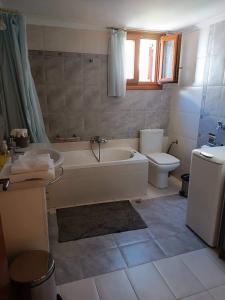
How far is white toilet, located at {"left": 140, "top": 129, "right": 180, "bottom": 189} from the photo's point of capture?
3170mm

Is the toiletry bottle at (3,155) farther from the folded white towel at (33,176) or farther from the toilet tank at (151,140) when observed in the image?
the toilet tank at (151,140)

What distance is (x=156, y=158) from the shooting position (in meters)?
3.30

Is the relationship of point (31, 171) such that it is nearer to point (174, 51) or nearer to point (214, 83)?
point (214, 83)

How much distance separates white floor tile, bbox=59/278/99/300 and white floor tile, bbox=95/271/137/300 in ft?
0.14

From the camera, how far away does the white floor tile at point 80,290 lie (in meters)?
1.59

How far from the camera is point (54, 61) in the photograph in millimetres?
3008

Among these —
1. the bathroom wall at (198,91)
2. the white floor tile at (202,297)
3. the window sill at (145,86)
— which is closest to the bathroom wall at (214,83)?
the bathroom wall at (198,91)

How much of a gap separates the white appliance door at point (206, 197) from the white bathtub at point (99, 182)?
2.85ft

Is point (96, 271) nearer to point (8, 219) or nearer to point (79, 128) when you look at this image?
point (8, 219)

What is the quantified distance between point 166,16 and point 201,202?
218 cm

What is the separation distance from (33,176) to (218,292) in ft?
5.17

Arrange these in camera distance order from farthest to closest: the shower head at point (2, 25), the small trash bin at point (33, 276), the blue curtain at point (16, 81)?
1. the blue curtain at point (16, 81)
2. the shower head at point (2, 25)
3. the small trash bin at point (33, 276)

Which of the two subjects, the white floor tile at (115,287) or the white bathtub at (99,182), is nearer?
the white floor tile at (115,287)

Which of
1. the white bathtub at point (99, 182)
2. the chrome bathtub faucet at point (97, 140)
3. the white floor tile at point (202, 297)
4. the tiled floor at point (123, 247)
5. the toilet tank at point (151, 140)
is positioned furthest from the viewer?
the toilet tank at point (151, 140)
